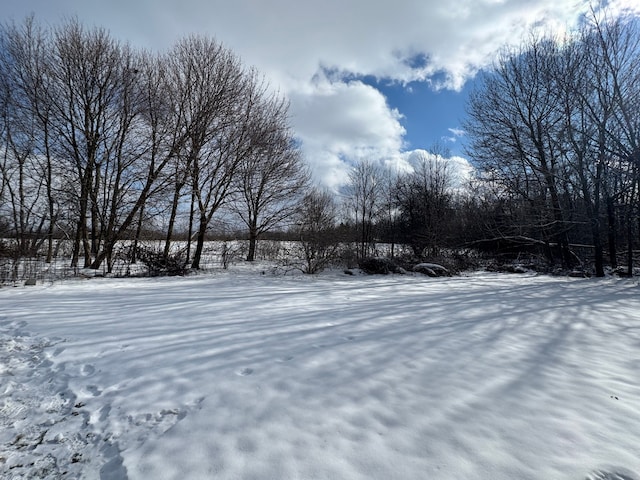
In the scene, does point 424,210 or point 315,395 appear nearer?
point 315,395

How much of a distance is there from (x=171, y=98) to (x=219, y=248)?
731 centimetres

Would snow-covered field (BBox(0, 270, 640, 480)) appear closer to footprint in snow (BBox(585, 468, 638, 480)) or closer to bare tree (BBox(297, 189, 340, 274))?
footprint in snow (BBox(585, 468, 638, 480))

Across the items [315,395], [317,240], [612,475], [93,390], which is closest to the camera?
[612,475]

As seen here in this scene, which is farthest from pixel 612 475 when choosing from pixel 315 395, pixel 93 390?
pixel 93 390

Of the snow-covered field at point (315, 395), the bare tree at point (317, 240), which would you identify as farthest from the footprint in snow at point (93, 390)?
the bare tree at point (317, 240)

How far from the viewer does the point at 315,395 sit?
2543 mm

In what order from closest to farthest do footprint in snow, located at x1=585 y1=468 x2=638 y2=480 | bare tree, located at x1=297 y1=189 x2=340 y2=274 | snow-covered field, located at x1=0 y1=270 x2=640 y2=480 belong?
footprint in snow, located at x1=585 y1=468 x2=638 y2=480 → snow-covered field, located at x1=0 y1=270 x2=640 y2=480 → bare tree, located at x1=297 y1=189 x2=340 y2=274

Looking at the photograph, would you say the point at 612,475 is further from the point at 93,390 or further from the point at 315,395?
the point at 93,390

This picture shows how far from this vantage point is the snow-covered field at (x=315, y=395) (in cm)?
178

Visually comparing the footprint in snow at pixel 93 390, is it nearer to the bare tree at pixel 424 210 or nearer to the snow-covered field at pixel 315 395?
the snow-covered field at pixel 315 395

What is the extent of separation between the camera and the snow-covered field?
1.78m

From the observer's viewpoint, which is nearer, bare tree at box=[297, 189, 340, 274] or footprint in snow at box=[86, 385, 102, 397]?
footprint in snow at box=[86, 385, 102, 397]

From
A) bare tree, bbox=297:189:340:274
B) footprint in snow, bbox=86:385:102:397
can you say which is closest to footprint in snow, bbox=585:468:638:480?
footprint in snow, bbox=86:385:102:397

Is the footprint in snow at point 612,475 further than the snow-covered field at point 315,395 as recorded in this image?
No
